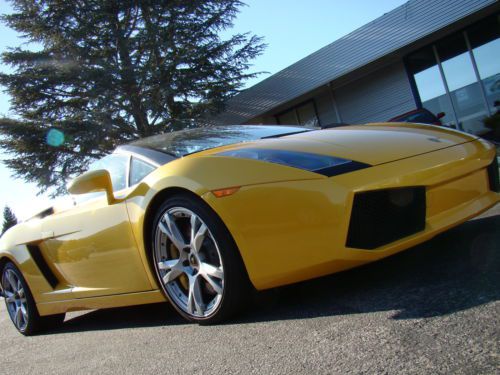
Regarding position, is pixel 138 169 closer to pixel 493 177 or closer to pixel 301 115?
pixel 493 177

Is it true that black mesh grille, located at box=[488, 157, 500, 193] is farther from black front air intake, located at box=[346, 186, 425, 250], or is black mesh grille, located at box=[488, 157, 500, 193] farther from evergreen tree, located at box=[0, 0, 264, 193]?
evergreen tree, located at box=[0, 0, 264, 193]

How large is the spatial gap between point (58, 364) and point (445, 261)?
214 centimetres

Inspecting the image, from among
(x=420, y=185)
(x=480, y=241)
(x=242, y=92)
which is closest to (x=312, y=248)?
(x=420, y=185)

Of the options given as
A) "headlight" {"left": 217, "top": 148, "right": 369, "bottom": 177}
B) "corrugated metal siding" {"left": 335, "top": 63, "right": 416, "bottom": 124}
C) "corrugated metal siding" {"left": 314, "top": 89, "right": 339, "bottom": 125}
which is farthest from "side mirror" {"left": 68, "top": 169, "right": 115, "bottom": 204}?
"corrugated metal siding" {"left": 314, "top": 89, "right": 339, "bottom": 125}

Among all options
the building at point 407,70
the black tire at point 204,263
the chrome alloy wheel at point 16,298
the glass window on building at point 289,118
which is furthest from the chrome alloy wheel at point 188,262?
the glass window on building at point 289,118

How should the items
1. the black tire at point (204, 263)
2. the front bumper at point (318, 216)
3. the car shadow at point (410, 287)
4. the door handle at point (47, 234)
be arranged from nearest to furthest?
the car shadow at point (410, 287)
the front bumper at point (318, 216)
the black tire at point (204, 263)
the door handle at point (47, 234)

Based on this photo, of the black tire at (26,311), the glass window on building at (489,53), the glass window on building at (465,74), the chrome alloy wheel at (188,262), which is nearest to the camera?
the chrome alloy wheel at (188,262)

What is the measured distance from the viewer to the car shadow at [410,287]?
196 centimetres

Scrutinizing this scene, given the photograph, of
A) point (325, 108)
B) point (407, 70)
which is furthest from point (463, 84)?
point (325, 108)

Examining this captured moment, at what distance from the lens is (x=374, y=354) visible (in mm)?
1633

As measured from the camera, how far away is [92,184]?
286 centimetres

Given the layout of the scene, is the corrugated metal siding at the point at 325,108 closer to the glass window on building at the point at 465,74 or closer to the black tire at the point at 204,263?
the glass window on building at the point at 465,74

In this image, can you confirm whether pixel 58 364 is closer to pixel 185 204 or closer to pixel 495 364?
pixel 185 204

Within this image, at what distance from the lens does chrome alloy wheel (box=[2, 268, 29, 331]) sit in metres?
4.02
